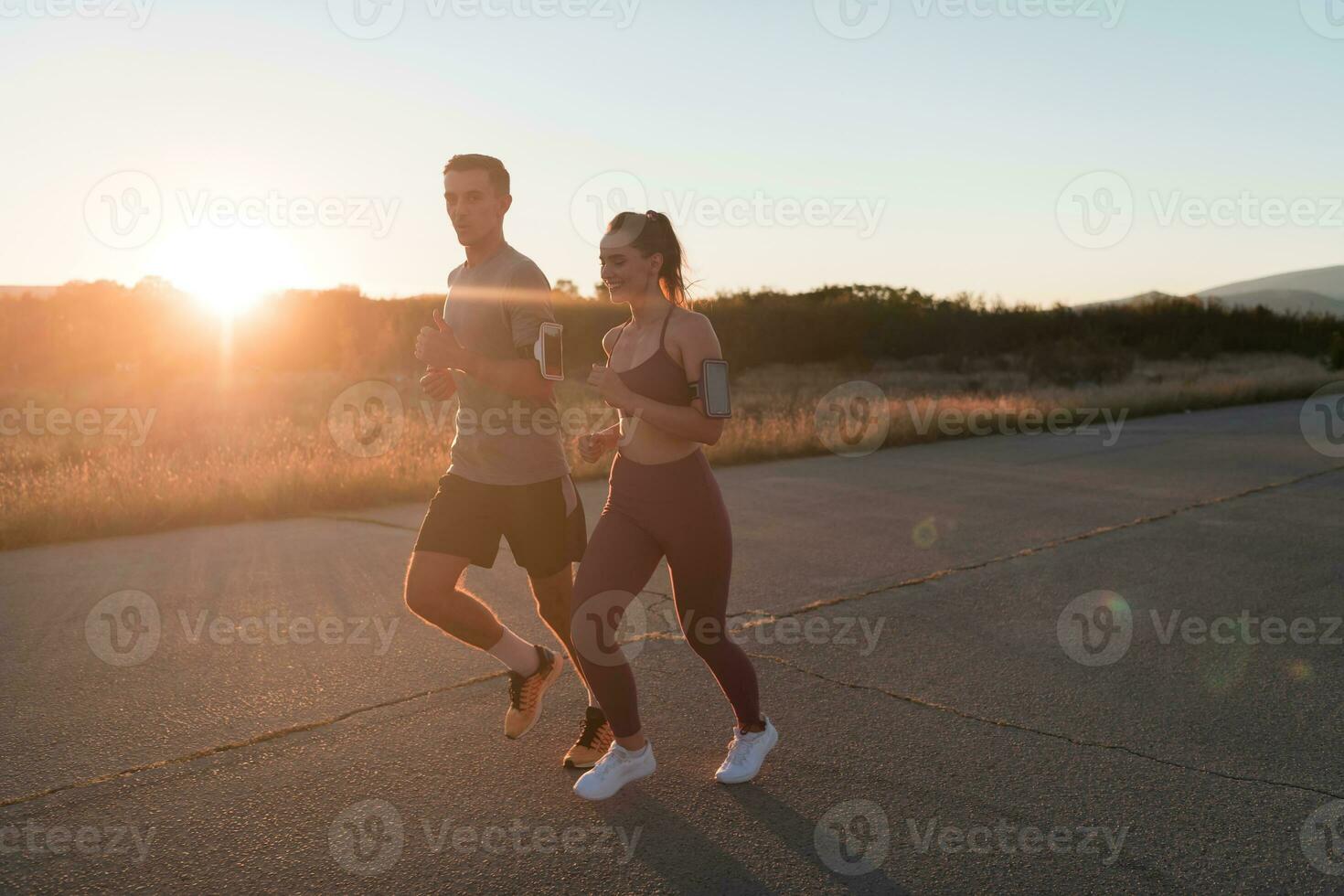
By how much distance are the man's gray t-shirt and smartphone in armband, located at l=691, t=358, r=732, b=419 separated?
58 cm

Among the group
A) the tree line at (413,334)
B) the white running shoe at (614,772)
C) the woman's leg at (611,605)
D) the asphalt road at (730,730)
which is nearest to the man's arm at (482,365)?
the woman's leg at (611,605)

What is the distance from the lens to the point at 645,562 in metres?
3.49

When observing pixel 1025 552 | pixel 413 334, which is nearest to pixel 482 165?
pixel 1025 552

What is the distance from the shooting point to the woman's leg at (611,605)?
3.40 metres

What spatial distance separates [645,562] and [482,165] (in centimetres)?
149

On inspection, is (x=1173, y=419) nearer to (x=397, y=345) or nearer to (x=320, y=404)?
(x=320, y=404)

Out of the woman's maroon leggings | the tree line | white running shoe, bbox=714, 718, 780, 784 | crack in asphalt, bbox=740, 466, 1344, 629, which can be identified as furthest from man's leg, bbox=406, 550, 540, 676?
the tree line

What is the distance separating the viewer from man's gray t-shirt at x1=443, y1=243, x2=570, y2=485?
3.59m

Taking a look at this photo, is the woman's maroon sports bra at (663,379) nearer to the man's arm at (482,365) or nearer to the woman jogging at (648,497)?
the woman jogging at (648,497)

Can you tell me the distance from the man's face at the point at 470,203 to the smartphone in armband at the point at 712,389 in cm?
99

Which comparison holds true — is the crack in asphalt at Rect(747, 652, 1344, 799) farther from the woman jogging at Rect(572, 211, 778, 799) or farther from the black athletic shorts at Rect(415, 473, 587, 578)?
the black athletic shorts at Rect(415, 473, 587, 578)

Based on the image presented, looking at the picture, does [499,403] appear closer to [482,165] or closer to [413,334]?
[482,165]

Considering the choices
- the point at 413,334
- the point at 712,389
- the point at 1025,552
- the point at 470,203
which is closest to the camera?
the point at 712,389

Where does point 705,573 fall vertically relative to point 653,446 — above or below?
below
